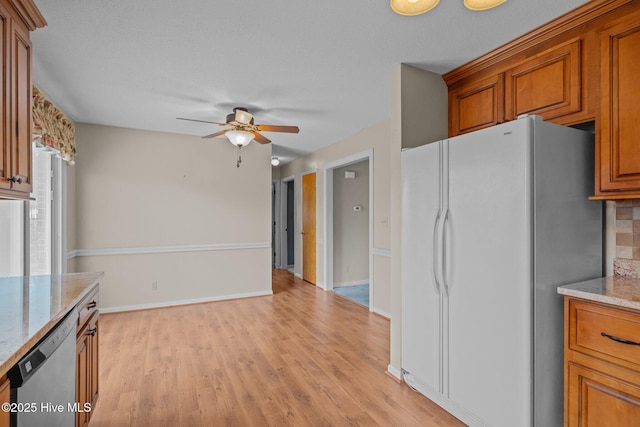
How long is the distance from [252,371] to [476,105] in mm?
2753

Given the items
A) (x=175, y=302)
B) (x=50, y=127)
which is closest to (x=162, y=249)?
(x=175, y=302)

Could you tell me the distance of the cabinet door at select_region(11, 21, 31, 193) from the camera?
1613 millimetres

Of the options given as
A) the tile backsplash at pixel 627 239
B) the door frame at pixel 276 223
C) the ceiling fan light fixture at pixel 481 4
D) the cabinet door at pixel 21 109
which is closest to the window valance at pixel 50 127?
the cabinet door at pixel 21 109

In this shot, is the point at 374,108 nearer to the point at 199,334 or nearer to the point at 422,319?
the point at 422,319

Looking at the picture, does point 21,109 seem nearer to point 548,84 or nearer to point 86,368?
point 86,368

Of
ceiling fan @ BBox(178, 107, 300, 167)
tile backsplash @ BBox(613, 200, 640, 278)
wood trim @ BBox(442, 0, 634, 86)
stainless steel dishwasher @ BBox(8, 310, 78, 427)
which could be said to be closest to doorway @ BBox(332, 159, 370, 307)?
ceiling fan @ BBox(178, 107, 300, 167)

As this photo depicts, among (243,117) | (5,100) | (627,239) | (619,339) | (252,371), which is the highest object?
(243,117)

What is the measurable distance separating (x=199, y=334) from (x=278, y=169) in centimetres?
469

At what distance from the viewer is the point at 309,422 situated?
201 cm

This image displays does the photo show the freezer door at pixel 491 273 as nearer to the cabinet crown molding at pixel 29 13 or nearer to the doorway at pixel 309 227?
the cabinet crown molding at pixel 29 13

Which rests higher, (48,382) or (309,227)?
(309,227)

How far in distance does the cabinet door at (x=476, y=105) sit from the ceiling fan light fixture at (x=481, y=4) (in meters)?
0.69

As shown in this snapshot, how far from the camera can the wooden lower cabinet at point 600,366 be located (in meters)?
1.40

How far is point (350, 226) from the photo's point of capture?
5.65m
